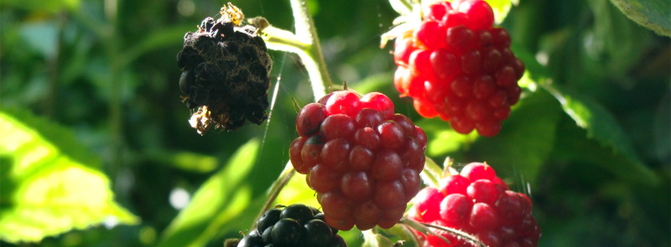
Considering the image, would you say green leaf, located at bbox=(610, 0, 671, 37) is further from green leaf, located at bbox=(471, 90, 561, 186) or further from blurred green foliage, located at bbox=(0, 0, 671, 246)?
green leaf, located at bbox=(471, 90, 561, 186)

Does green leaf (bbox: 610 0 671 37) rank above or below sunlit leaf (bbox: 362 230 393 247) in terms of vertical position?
above

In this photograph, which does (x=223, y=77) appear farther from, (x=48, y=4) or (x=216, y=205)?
(x=48, y=4)

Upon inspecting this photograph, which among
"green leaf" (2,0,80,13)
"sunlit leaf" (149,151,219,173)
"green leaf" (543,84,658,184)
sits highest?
"green leaf" (2,0,80,13)

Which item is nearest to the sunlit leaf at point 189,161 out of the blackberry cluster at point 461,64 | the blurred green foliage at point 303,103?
the blurred green foliage at point 303,103

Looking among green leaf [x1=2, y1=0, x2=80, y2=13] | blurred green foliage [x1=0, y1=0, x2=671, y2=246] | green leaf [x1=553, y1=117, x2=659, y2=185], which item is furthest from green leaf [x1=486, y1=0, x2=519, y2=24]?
green leaf [x1=2, y1=0, x2=80, y2=13]

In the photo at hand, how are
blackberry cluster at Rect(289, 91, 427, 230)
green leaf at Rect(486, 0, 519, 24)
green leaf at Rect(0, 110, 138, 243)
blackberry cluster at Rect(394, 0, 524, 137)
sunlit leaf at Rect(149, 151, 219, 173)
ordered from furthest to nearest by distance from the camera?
sunlit leaf at Rect(149, 151, 219, 173) → green leaf at Rect(0, 110, 138, 243) → green leaf at Rect(486, 0, 519, 24) → blackberry cluster at Rect(394, 0, 524, 137) → blackberry cluster at Rect(289, 91, 427, 230)

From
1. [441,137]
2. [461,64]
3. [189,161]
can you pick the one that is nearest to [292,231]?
[461,64]
